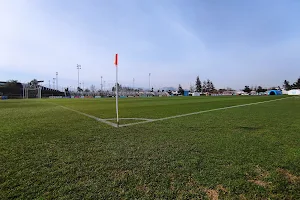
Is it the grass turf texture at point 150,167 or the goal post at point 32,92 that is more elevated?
the goal post at point 32,92

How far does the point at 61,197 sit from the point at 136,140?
3234mm

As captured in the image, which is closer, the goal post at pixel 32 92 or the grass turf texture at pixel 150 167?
the grass turf texture at pixel 150 167

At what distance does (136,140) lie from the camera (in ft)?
19.0

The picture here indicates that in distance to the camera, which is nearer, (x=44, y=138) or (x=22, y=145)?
(x=22, y=145)

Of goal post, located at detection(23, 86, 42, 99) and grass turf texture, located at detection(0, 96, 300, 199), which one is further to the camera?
goal post, located at detection(23, 86, 42, 99)

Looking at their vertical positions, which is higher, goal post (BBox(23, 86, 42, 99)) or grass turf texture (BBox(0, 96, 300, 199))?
goal post (BBox(23, 86, 42, 99))

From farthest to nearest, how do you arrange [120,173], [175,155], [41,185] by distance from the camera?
[175,155], [120,173], [41,185]

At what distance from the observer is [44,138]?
6066mm

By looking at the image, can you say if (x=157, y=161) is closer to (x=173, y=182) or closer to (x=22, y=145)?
(x=173, y=182)

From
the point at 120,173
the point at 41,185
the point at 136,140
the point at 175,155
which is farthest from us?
the point at 136,140

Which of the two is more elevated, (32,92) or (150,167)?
(32,92)

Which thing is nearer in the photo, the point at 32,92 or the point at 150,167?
the point at 150,167

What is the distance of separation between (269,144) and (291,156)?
38.6 inches

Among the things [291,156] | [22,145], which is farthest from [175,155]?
[22,145]
